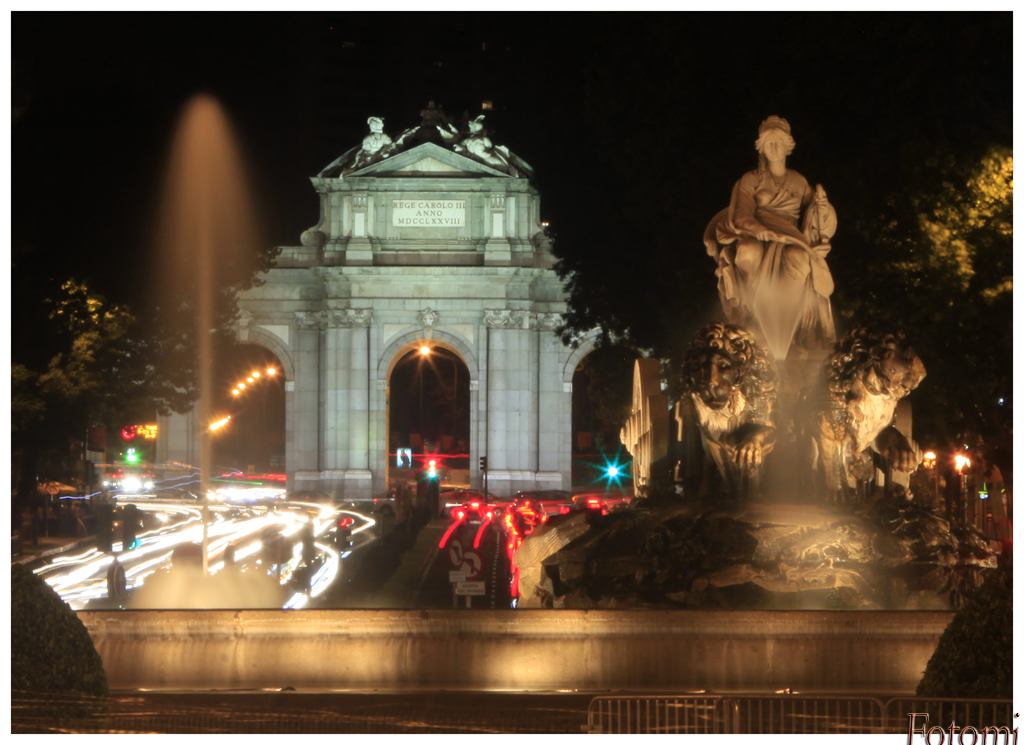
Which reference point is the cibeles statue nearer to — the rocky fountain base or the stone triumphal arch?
the rocky fountain base

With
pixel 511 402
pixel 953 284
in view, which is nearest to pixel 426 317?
pixel 511 402

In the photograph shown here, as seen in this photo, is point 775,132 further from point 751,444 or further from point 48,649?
point 48,649

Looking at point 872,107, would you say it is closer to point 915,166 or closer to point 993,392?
point 915,166

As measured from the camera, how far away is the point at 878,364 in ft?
41.7

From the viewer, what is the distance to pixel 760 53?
25500mm

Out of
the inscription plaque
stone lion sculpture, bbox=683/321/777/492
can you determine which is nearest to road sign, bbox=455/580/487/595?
stone lion sculpture, bbox=683/321/777/492

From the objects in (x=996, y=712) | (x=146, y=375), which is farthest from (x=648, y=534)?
(x=146, y=375)

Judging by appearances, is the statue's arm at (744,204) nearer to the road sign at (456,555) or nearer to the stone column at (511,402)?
the road sign at (456,555)

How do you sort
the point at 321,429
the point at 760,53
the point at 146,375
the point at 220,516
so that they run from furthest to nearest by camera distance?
1. the point at 321,429
2. the point at 220,516
3. the point at 146,375
4. the point at 760,53

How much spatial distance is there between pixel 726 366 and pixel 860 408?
1280 millimetres

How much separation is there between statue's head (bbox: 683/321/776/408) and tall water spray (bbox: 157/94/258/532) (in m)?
21.2

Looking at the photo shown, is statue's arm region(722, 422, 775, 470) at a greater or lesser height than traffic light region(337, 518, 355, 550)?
greater

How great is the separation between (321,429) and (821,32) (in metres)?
50.4

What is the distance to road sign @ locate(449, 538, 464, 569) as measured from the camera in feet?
66.6
